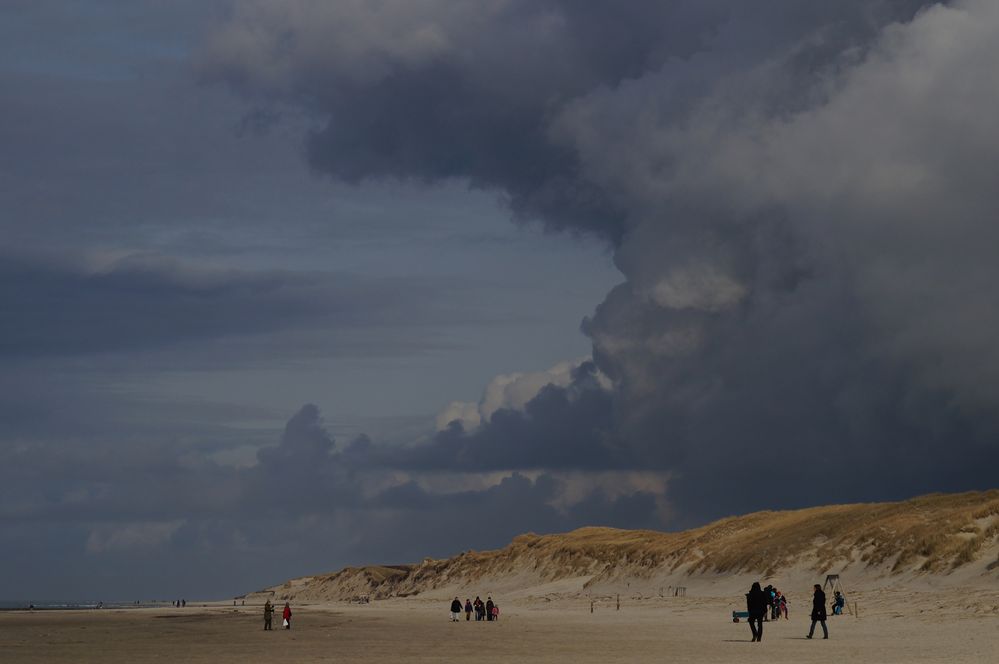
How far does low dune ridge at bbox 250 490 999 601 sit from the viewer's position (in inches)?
3278

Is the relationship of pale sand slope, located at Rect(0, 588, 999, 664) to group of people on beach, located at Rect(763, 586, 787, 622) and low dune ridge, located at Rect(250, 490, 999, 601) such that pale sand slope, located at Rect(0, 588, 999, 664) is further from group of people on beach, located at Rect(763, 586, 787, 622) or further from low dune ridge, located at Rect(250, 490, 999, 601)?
low dune ridge, located at Rect(250, 490, 999, 601)

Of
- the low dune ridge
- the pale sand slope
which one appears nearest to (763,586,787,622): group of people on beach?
the pale sand slope

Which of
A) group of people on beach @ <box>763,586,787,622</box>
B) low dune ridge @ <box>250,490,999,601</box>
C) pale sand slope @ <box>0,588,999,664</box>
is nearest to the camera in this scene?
pale sand slope @ <box>0,588,999,664</box>

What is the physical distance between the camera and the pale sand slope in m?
35.7

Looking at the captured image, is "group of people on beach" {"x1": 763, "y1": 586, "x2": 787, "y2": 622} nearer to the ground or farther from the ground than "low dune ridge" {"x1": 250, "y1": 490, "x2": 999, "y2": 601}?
nearer to the ground

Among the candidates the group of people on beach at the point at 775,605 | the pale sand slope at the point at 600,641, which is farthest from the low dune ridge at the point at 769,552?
the group of people on beach at the point at 775,605

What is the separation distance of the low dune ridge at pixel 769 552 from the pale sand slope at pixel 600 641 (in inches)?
456

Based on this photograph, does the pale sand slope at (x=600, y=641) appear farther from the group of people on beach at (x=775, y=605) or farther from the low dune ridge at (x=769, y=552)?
the low dune ridge at (x=769, y=552)

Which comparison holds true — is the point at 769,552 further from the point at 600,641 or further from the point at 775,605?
the point at 600,641

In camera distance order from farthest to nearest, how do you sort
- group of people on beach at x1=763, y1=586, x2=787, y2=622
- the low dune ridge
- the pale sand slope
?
the low dune ridge < group of people on beach at x1=763, y1=586, x2=787, y2=622 < the pale sand slope

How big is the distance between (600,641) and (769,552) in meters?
63.6

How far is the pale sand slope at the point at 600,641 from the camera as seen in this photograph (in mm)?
35719

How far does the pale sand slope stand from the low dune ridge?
11.6 meters

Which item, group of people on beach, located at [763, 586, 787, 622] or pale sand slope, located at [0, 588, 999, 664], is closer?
pale sand slope, located at [0, 588, 999, 664]
